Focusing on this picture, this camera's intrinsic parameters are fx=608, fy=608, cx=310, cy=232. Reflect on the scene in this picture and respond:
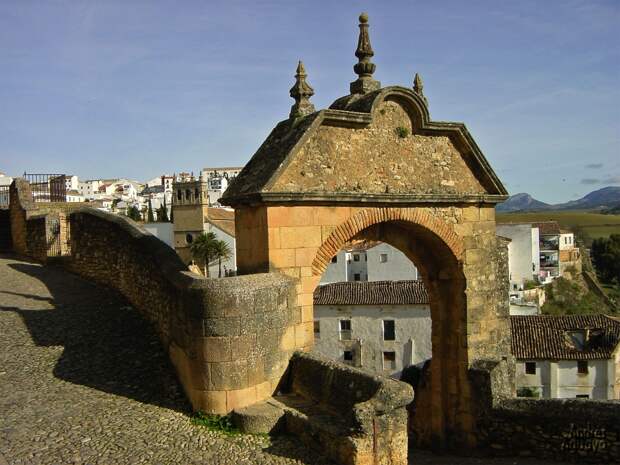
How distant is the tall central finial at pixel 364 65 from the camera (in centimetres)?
1015

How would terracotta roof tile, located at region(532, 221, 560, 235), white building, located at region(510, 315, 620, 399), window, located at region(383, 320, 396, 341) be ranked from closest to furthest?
white building, located at region(510, 315, 620, 399)
window, located at region(383, 320, 396, 341)
terracotta roof tile, located at region(532, 221, 560, 235)

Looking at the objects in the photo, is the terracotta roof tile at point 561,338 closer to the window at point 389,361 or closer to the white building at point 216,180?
the window at point 389,361

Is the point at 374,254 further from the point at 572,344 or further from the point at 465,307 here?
the point at 465,307

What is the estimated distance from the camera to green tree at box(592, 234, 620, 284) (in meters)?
82.4

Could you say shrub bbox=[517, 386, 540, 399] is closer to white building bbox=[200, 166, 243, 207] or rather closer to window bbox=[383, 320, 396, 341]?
window bbox=[383, 320, 396, 341]

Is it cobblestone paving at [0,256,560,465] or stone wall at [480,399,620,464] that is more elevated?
cobblestone paving at [0,256,560,465]

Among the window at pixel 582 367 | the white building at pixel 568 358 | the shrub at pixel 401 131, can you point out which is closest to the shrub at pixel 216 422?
the shrub at pixel 401 131

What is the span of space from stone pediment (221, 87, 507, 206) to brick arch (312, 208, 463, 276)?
219mm

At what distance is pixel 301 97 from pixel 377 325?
992 inches

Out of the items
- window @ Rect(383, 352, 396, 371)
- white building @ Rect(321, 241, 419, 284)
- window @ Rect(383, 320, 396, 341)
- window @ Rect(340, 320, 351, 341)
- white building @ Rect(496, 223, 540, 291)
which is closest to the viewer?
window @ Rect(383, 320, 396, 341)

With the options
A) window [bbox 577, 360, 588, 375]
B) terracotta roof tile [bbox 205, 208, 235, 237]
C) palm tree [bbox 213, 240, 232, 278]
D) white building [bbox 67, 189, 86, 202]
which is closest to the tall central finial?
window [bbox 577, 360, 588, 375]

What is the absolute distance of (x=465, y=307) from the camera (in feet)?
34.4

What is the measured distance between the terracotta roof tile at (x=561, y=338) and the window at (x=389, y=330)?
20.2ft

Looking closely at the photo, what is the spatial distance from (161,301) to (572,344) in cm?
2647
